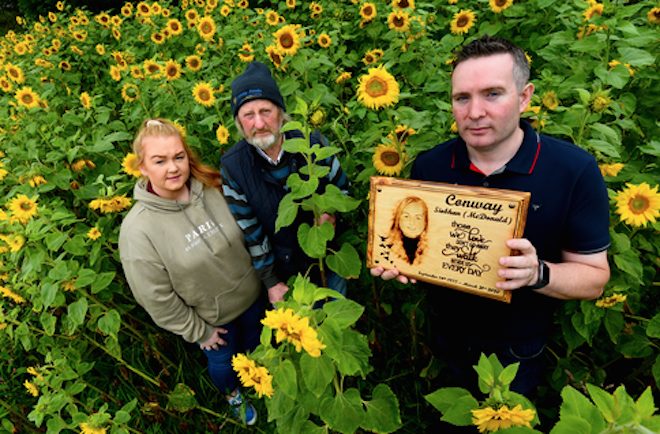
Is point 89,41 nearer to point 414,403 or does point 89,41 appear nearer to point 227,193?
point 227,193

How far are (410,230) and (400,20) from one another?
6.76ft

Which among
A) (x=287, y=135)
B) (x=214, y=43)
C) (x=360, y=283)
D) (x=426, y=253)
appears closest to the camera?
(x=426, y=253)

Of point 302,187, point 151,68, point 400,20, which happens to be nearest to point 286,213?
point 302,187

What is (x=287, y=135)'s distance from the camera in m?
2.28

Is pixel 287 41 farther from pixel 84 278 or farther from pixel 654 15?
pixel 654 15

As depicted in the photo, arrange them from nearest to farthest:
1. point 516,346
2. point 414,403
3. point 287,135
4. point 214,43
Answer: point 516,346 < point 287,135 < point 414,403 < point 214,43

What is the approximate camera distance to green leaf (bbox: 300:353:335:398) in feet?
3.88

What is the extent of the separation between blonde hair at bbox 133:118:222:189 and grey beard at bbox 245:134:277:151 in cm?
42

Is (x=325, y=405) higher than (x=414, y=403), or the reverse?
(x=325, y=405)

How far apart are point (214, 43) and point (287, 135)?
2.81 m

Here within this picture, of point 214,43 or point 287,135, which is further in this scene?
point 214,43

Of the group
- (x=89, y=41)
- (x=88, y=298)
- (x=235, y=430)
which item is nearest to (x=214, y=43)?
(x=89, y=41)

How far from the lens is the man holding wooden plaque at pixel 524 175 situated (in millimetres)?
1344

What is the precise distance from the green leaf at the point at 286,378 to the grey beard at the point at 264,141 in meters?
1.21
